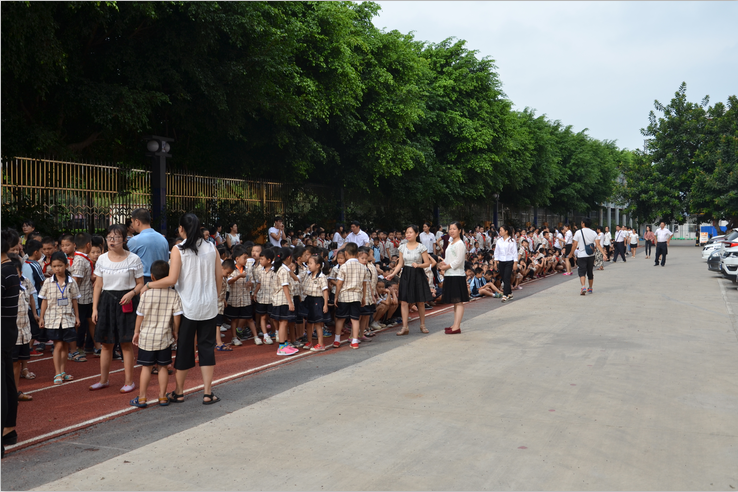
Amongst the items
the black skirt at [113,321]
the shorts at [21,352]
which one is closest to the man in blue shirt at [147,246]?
the black skirt at [113,321]

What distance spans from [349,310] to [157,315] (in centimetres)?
362

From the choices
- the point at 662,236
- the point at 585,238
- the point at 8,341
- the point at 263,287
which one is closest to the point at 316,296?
the point at 263,287

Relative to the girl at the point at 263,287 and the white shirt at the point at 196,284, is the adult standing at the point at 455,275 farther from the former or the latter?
the white shirt at the point at 196,284

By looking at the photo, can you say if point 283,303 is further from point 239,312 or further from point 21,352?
point 21,352

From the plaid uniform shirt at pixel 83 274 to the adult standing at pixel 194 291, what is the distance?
2.35 meters

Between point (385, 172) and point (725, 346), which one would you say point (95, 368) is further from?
point (385, 172)

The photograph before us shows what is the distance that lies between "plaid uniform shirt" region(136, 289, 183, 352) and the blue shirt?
968 mm

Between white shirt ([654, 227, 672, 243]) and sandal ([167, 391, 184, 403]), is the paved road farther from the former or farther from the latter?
white shirt ([654, 227, 672, 243])

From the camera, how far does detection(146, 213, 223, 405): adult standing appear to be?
20.1 ft

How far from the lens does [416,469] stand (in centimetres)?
442

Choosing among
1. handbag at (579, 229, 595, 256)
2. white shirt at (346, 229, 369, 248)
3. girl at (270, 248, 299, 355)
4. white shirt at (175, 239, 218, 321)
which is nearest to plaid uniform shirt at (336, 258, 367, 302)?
girl at (270, 248, 299, 355)

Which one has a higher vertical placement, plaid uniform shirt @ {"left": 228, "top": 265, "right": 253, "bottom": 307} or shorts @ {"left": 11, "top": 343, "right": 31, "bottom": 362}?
plaid uniform shirt @ {"left": 228, "top": 265, "right": 253, "bottom": 307}

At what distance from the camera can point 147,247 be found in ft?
23.4

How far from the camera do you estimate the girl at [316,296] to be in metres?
9.13
